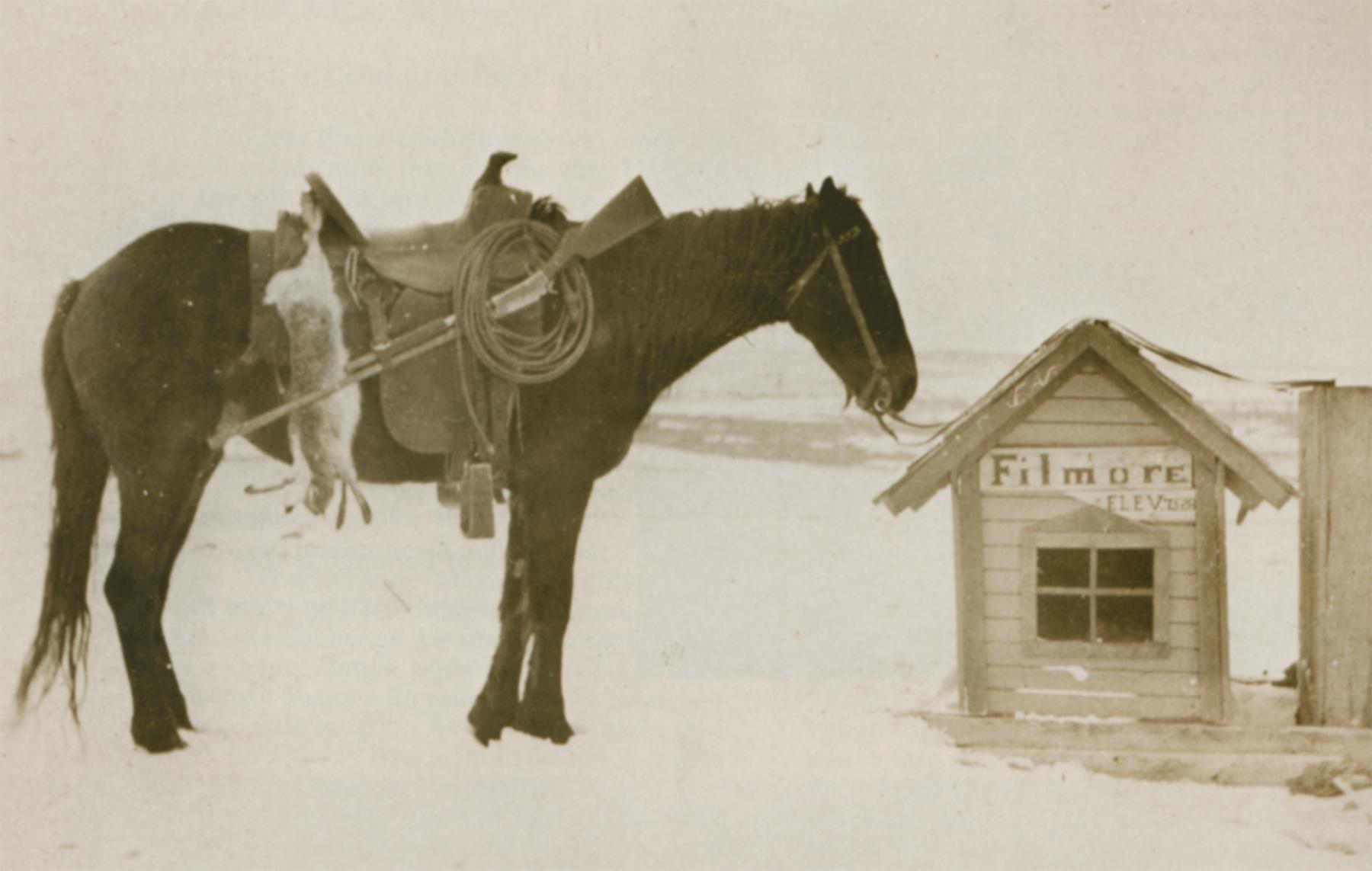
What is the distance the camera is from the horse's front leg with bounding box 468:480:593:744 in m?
3.03

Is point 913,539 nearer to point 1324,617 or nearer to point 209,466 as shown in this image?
→ point 1324,617

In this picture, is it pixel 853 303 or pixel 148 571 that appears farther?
pixel 853 303

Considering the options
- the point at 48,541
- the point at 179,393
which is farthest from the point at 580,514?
the point at 48,541

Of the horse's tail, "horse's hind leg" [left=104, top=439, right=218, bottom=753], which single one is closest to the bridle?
"horse's hind leg" [left=104, top=439, right=218, bottom=753]

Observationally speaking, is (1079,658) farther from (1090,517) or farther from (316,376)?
(316,376)

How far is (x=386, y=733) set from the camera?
3.14 m

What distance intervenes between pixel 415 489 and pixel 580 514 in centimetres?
65

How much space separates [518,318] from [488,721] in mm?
1035

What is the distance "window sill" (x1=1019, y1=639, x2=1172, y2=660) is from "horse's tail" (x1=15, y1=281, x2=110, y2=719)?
2.43m

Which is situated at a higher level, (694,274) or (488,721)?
(694,274)

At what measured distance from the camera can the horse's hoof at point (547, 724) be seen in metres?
3.04

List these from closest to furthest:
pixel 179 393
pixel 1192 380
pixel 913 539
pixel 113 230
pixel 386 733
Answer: pixel 179 393
pixel 386 733
pixel 113 230
pixel 1192 380
pixel 913 539

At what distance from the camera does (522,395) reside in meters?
3.03

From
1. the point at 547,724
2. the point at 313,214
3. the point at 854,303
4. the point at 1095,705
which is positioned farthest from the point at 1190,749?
the point at 313,214
